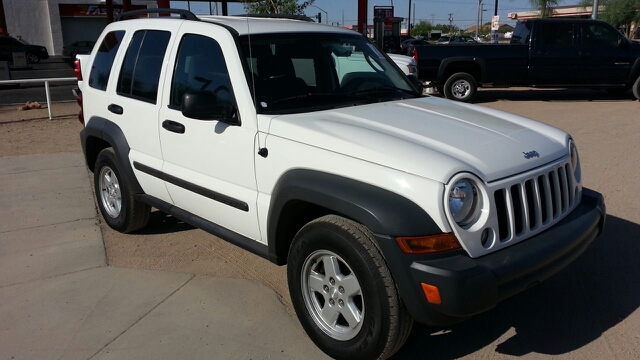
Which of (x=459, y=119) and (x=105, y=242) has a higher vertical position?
(x=459, y=119)

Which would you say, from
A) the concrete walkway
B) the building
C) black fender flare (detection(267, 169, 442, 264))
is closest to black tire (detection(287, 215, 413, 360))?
black fender flare (detection(267, 169, 442, 264))

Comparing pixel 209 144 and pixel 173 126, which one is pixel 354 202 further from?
pixel 173 126

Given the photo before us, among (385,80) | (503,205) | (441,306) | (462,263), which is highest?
(385,80)

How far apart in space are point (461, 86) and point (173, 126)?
442 inches

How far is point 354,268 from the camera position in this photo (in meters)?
3.09

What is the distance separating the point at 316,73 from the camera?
14.1ft

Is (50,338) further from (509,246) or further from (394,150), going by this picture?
(509,246)

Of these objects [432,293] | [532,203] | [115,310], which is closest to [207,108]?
[115,310]

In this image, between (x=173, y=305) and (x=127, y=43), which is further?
(x=127, y=43)

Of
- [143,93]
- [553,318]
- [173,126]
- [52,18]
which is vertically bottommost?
[553,318]

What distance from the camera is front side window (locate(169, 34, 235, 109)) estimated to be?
405 centimetres

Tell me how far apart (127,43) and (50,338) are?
2560 millimetres

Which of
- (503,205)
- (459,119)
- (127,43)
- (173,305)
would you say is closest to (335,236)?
(503,205)

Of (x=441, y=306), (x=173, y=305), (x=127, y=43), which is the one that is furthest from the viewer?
(x=127, y=43)
